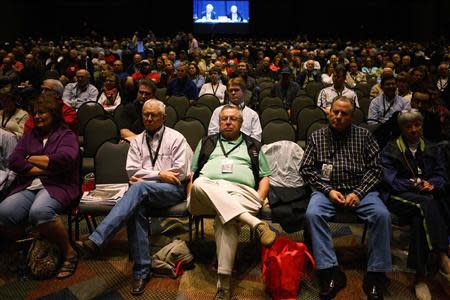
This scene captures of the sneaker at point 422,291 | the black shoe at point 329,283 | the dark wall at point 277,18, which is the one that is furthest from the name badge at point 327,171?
the dark wall at point 277,18

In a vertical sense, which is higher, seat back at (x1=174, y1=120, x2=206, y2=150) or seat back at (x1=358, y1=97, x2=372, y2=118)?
seat back at (x1=358, y1=97, x2=372, y2=118)

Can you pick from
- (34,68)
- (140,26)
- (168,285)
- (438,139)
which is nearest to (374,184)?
(438,139)

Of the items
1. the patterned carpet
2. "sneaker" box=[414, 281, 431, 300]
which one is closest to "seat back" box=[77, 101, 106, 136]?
the patterned carpet

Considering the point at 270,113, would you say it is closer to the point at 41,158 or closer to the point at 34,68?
the point at 41,158

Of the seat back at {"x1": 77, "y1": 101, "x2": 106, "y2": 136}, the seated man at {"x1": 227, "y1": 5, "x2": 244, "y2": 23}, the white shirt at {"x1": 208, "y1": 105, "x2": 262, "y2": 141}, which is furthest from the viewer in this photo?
the seated man at {"x1": 227, "y1": 5, "x2": 244, "y2": 23}

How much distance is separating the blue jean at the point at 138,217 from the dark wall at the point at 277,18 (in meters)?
22.5

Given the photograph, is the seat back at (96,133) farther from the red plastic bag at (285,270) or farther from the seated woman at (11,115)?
the red plastic bag at (285,270)

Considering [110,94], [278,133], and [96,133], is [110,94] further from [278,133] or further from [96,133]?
[278,133]

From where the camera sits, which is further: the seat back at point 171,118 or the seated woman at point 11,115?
the seat back at point 171,118

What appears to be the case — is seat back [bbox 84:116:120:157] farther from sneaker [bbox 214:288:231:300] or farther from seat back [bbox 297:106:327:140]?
sneaker [bbox 214:288:231:300]

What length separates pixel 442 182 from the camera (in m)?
3.07

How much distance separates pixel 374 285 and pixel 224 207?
1.18m

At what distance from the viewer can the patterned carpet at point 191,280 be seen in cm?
285

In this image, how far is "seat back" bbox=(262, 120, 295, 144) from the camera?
14.7 ft
